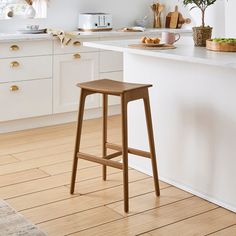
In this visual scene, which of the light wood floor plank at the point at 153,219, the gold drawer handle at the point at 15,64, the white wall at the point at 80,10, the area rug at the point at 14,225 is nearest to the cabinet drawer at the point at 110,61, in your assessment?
the white wall at the point at 80,10

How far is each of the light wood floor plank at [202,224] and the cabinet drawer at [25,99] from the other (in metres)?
2.38

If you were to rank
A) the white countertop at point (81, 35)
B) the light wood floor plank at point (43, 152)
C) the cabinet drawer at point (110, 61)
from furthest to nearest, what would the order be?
the cabinet drawer at point (110, 61), the white countertop at point (81, 35), the light wood floor plank at point (43, 152)

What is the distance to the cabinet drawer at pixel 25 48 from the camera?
4.73 meters

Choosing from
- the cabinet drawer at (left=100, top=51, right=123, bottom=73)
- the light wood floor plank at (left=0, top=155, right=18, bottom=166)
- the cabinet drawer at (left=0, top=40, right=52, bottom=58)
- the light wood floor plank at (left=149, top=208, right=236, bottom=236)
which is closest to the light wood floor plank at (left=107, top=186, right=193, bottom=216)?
the light wood floor plank at (left=149, top=208, right=236, bottom=236)

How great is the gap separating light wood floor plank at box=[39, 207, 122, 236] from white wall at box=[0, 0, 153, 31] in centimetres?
272

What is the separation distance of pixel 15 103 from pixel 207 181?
2.24 m

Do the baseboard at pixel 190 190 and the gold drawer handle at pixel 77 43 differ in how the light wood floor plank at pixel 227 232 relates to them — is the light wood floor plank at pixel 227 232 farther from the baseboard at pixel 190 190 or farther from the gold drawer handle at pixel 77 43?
the gold drawer handle at pixel 77 43

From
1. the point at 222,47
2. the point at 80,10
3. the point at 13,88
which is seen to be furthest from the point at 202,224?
the point at 80,10

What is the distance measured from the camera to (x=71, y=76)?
5219 millimetres

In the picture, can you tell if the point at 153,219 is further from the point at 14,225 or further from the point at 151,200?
the point at 14,225

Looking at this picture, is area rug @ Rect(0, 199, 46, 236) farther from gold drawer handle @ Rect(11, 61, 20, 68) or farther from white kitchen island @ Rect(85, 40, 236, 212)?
gold drawer handle @ Rect(11, 61, 20, 68)

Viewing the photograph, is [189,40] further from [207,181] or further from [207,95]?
[207,181]

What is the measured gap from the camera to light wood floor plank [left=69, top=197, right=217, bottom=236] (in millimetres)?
2855

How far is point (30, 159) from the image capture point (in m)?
4.13
